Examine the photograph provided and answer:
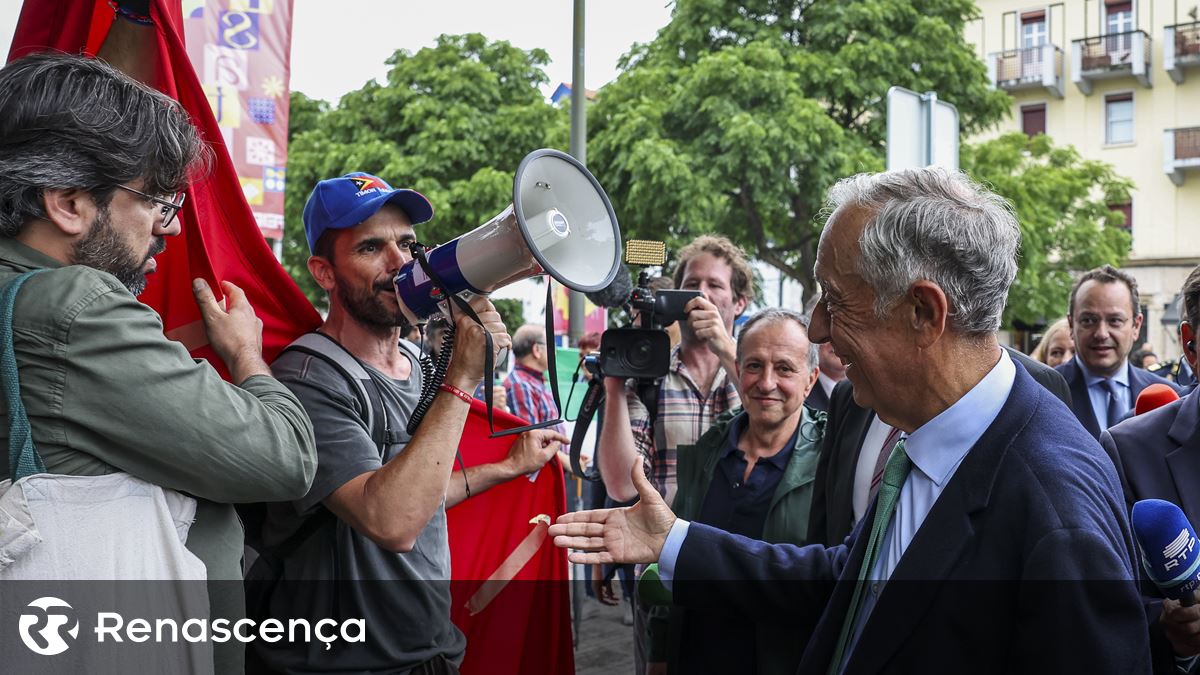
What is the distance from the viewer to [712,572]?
Result: 213cm

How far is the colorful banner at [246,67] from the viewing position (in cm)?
663

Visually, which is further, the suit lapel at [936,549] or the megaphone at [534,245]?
the megaphone at [534,245]

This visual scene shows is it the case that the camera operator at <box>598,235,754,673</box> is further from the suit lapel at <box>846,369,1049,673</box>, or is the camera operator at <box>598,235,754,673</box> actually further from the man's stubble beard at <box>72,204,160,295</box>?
the man's stubble beard at <box>72,204,160,295</box>

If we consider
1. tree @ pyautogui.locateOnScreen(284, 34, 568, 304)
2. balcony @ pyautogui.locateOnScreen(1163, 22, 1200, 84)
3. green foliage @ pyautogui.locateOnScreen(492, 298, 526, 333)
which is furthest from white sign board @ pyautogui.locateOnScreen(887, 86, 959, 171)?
balcony @ pyautogui.locateOnScreen(1163, 22, 1200, 84)

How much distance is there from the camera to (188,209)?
232cm

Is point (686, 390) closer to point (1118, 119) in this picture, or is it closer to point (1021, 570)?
point (1021, 570)

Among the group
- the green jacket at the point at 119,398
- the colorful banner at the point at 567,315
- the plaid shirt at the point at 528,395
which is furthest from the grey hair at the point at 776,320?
the colorful banner at the point at 567,315

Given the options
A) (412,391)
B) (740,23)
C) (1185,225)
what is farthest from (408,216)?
(1185,225)

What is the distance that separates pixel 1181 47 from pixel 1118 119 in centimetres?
248

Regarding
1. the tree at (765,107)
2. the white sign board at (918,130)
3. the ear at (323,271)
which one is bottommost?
the ear at (323,271)

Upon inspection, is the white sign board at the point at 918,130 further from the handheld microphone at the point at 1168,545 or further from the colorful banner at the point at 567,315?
the colorful banner at the point at 567,315

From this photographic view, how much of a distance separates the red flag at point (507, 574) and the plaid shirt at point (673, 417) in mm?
595

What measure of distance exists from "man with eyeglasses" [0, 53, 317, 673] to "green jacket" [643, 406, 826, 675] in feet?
4.38

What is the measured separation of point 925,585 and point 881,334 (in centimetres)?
44
